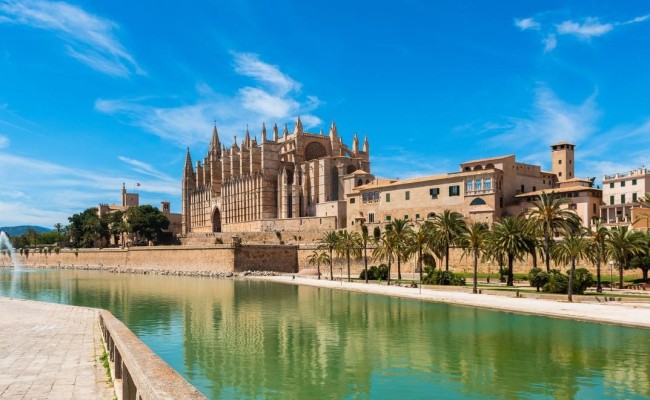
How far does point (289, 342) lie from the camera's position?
21641mm

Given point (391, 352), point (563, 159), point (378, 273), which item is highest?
point (563, 159)

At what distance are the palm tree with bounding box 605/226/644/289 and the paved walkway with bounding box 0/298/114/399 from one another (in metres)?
30.7

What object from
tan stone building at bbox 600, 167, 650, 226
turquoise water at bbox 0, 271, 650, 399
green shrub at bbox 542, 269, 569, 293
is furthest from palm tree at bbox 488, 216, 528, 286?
tan stone building at bbox 600, 167, 650, 226

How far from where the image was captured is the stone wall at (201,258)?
67.1m

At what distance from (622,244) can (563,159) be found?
43726 mm

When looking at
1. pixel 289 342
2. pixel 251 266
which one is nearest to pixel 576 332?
pixel 289 342

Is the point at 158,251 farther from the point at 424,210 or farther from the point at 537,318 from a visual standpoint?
the point at 537,318

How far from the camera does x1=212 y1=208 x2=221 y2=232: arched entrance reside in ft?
350

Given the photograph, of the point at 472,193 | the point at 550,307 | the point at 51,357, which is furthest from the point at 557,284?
the point at 51,357

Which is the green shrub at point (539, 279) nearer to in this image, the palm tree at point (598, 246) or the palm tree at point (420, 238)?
the palm tree at point (598, 246)

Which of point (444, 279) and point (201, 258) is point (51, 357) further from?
point (201, 258)

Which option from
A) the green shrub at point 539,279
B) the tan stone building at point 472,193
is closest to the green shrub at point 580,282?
the green shrub at point 539,279

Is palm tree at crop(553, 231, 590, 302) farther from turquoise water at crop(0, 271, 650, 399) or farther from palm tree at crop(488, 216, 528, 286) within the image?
turquoise water at crop(0, 271, 650, 399)

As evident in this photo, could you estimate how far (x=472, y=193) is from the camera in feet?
183
